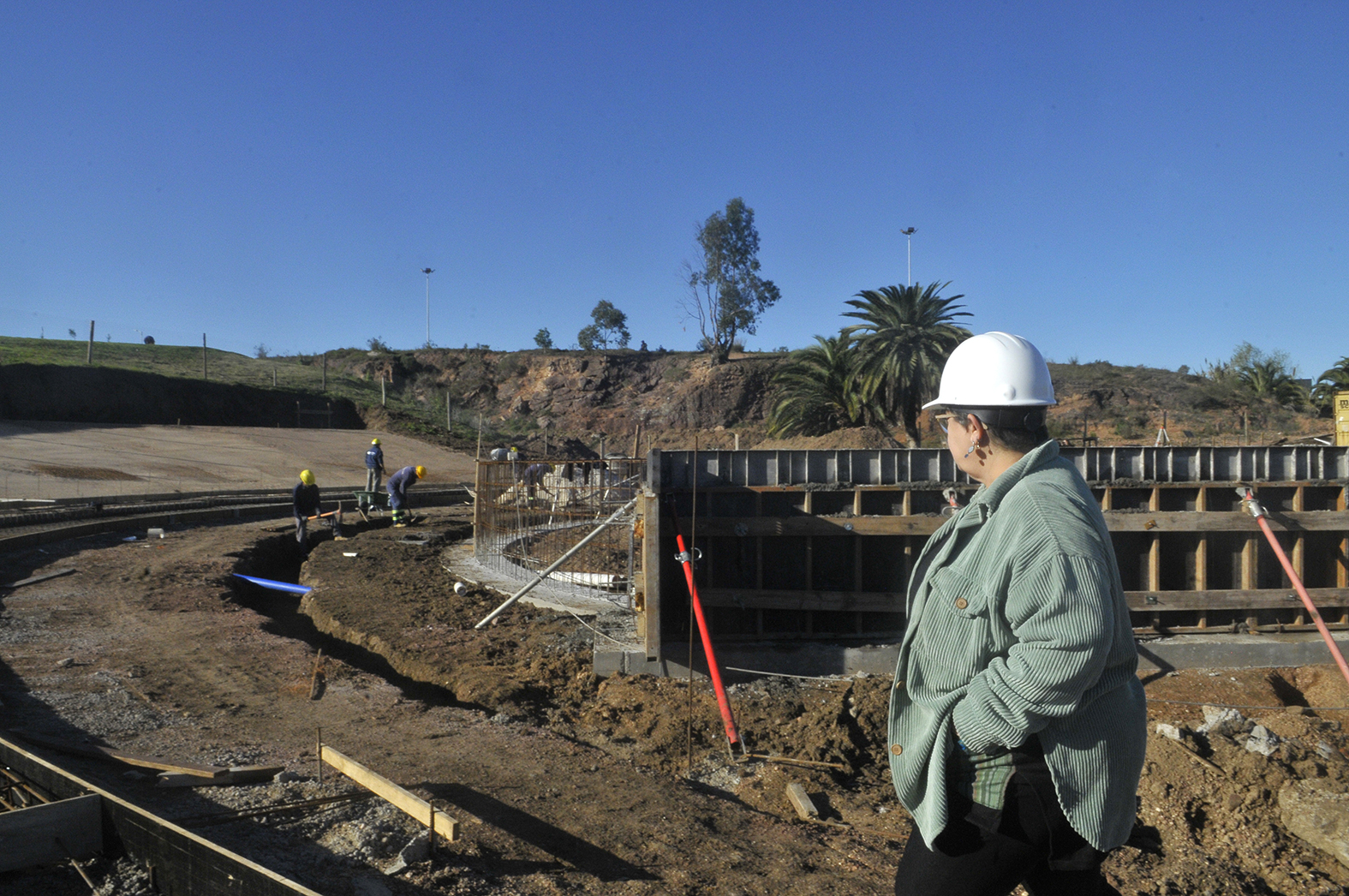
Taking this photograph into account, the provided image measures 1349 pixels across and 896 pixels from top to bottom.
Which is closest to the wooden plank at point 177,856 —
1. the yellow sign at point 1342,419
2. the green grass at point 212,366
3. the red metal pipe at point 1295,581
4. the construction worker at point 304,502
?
the red metal pipe at point 1295,581

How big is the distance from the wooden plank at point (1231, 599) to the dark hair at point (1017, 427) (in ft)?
21.2

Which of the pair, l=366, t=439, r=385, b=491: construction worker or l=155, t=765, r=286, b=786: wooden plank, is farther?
l=366, t=439, r=385, b=491: construction worker

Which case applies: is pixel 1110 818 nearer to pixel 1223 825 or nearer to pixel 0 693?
pixel 1223 825

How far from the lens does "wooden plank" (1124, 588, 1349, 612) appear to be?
297 inches

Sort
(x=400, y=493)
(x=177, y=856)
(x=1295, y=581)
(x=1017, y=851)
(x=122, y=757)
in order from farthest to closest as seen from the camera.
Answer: (x=400, y=493) < (x=1295, y=581) < (x=122, y=757) < (x=177, y=856) < (x=1017, y=851)

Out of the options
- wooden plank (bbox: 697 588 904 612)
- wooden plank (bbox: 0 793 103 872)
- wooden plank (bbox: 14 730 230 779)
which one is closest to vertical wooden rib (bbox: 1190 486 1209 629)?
wooden plank (bbox: 697 588 904 612)

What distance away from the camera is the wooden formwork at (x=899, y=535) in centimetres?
735

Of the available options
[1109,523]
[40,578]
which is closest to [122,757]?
[1109,523]

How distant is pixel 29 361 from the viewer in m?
36.2

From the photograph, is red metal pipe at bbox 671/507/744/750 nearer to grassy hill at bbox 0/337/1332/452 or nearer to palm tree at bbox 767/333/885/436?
palm tree at bbox 767/333/885/436

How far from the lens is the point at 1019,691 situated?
5.45 ft

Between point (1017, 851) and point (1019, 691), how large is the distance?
1.38 ft

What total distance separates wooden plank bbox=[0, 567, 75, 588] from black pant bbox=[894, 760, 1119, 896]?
41.5ft

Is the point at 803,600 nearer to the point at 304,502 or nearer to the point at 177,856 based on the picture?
the point at 177,856
